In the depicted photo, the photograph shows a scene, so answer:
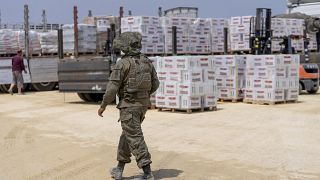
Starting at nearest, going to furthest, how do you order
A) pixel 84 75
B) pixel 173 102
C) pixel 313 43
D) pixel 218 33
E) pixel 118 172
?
pixel 118 172 → pixel 173 102 → pixel 84 75 → pixel 218 33 → pixel 313 43

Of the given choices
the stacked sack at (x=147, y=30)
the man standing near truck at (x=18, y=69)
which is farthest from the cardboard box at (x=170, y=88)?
the man standing near truck at (x=18, y=69)

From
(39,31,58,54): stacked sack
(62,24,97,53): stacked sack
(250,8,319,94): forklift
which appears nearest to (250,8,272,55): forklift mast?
(250,8,319,94): forklift

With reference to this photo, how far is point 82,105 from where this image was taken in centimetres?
1711

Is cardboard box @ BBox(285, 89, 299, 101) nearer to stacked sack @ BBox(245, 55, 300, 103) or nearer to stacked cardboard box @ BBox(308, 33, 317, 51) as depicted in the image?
stacked sack @ BBox(245, 55, 300, 103)

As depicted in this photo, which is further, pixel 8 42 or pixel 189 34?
pixel 8 42

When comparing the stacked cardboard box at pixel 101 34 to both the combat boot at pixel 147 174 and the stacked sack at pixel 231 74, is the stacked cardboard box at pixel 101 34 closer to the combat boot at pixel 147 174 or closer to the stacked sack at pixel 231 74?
the stacked sack at pixel 231 74

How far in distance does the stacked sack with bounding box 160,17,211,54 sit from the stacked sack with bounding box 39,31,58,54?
22.8 ft

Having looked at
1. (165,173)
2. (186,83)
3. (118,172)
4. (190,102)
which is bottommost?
(165,173)

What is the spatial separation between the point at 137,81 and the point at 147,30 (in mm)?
12616

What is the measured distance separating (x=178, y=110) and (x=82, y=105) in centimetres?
378

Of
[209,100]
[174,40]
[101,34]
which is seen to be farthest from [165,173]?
[101,34]

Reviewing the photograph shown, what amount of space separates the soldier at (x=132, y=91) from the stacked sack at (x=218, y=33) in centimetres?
1537

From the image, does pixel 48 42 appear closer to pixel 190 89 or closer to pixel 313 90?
pixel 190 89

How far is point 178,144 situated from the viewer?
945cm
